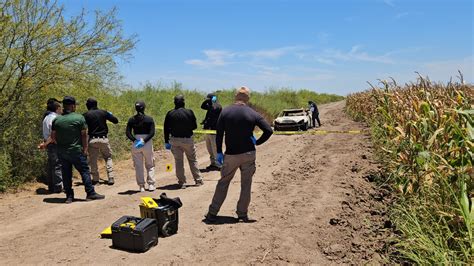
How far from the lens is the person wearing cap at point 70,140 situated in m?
7.53

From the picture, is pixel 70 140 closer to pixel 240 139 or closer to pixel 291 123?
pixel 240 139

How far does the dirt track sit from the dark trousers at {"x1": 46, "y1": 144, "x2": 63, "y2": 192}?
1.22 feet

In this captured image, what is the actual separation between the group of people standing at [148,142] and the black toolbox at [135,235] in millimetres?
1245

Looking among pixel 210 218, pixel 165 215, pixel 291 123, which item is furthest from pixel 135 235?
pixel 291 123

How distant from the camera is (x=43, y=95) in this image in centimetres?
976

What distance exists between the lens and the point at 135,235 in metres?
5.10

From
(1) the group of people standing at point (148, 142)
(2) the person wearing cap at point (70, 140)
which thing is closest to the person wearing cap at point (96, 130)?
(1) the group of people standing at point (148, 142)

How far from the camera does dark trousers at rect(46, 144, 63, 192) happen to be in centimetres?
863

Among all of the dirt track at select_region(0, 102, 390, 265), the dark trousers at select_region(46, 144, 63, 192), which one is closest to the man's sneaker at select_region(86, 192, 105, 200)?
the dirt track at select_region(0, 102, 390, 265)

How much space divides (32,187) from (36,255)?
15.5 feet

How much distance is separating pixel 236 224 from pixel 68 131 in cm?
375

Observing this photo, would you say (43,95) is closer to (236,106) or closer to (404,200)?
(236,106)

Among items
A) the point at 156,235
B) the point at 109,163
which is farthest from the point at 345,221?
the point at 109,163

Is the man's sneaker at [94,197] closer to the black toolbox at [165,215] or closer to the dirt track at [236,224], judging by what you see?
the dirt track at [236,224]
